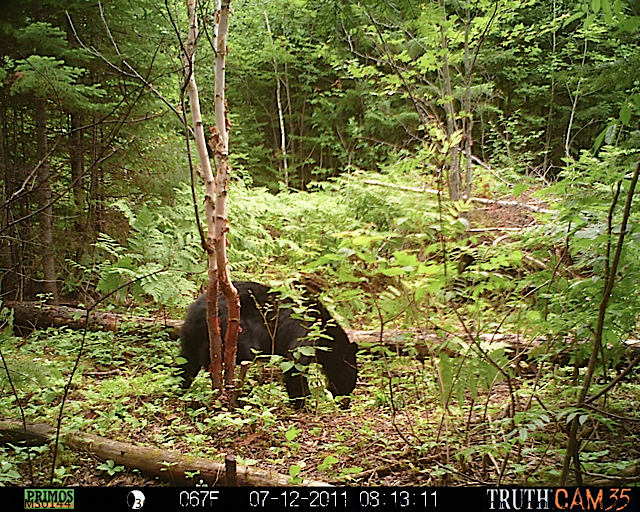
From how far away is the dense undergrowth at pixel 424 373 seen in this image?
235 cm

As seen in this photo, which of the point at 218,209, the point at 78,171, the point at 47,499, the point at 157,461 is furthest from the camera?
the point at 78,171

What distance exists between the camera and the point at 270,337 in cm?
450

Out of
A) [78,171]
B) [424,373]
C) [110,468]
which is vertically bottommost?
[110,468]

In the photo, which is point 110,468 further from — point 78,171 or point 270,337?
point 78,171

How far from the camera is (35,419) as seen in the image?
11.7 ft

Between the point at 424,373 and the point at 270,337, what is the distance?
4.51ft

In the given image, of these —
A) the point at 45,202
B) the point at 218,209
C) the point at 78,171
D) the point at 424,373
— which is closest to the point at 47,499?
the point at 218,209

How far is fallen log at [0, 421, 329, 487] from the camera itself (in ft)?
8.90

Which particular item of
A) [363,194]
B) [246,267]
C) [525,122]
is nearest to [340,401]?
[246,267]

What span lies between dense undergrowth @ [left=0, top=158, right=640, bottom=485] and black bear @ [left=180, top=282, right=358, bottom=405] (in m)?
0.17

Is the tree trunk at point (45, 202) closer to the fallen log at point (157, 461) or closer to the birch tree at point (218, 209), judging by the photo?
the birch tree at point (218, 209)

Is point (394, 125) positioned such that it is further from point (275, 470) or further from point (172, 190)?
point (275, 470)

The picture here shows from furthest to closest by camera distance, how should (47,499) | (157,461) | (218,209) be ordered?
(218,209)
(157,461)
(47,499)

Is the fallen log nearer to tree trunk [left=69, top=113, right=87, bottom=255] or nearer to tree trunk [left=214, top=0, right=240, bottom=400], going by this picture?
tree trunk [left=214, top=0, right=240, bottom=400]
